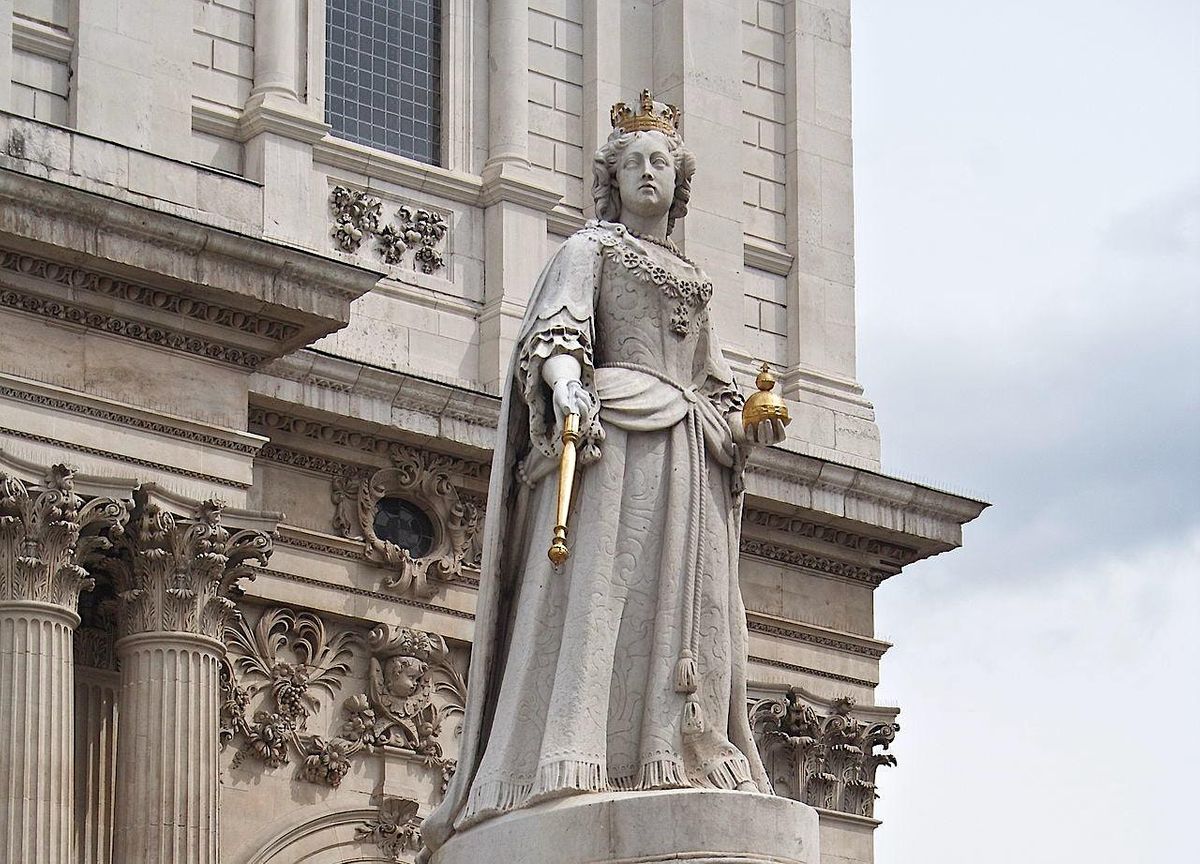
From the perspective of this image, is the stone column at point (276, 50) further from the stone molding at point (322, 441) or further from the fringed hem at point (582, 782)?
the fringed hem at point (582, 782)

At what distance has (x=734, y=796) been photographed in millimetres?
12000

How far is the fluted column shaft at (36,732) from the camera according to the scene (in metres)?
21.3

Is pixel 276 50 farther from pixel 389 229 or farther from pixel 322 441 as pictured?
pixel 322 441

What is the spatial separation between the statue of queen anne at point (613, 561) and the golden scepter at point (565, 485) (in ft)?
0.23

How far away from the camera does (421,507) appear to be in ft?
84.3

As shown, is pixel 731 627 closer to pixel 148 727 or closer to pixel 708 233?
pixel 148 727

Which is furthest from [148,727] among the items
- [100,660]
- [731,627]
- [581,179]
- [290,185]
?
[731,627]

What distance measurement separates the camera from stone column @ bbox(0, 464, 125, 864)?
2139cm

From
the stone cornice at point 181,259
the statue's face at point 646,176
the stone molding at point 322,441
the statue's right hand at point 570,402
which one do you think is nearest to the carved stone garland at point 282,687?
the stone molding at point 322,441

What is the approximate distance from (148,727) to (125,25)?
18.1ft

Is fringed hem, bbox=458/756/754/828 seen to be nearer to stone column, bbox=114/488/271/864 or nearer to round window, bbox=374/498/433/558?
stone column, bbox=114/488/271/864

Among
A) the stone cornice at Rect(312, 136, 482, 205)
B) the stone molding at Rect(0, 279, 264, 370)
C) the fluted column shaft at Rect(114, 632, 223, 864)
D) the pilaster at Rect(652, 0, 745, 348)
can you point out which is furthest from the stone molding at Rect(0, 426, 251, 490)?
the pilaster at Rect(652, 0, 745, 348)

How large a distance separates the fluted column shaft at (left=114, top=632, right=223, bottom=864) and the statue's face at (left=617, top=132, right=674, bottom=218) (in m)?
9.67

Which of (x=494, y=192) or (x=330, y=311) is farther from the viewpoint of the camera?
(x=494, y=192)
